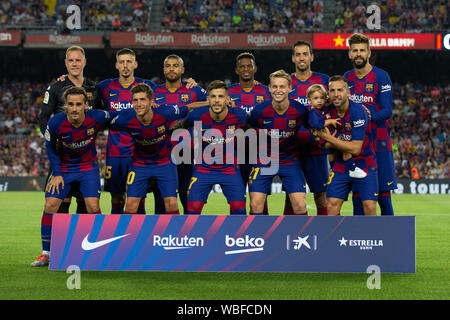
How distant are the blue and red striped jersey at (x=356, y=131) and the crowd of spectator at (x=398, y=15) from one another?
18.4 metres

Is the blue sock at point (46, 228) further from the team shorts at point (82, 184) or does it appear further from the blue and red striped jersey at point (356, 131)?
the blue and red striped jersey at point (356, 131)

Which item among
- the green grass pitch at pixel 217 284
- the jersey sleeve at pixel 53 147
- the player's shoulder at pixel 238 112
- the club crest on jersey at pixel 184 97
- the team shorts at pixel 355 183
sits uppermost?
the club crest on jersey at pixel 184 97

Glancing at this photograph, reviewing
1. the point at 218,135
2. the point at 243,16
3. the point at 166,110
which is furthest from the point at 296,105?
the point at 243,16

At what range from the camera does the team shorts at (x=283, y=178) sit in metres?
7.07

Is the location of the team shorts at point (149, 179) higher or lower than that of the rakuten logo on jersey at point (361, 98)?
lower

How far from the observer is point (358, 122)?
6770 mm

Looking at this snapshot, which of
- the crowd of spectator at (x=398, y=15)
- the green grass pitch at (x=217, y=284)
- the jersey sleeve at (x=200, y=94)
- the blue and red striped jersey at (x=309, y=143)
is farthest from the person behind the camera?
the crowd of spectator at (x=398, y=15)

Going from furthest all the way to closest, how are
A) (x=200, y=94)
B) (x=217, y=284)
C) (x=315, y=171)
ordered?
(x=200, y=94), (x=315, y=171), (x=217, y=284)

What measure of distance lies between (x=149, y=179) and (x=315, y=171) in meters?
2.05

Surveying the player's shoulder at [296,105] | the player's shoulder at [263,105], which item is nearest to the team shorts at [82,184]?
the player's shoulder at [263,105]

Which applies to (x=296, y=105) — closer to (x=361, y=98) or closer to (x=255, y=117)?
(x=255, y=117)

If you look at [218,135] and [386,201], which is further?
[386,201]

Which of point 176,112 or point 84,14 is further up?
point 84,14

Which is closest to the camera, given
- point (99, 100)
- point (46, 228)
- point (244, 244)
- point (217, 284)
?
point (217, 284)
